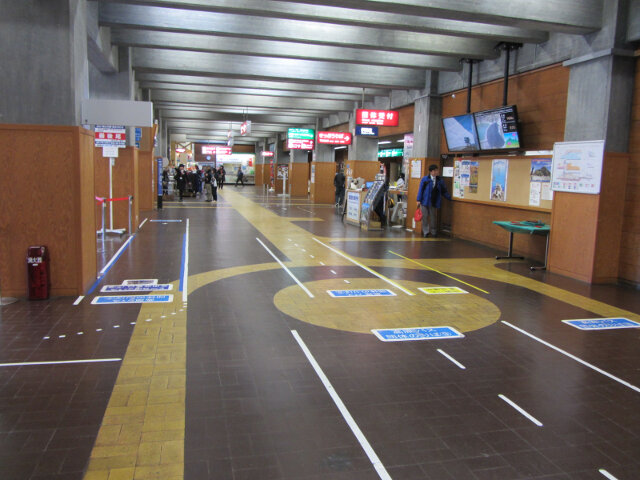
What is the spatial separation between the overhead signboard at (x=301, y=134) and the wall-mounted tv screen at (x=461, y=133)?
547 inches

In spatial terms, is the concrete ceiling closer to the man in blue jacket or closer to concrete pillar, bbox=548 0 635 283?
concrete pillar, bbox=548 0 635 283

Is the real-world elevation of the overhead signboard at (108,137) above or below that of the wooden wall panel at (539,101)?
below

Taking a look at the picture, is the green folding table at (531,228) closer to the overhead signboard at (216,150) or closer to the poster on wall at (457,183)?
the poster on wall at (457,183)

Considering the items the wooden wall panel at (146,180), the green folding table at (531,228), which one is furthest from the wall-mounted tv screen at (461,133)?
the wooden wall panel at (146,180)

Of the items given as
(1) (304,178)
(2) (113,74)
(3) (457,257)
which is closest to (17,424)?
(3) (457,257)

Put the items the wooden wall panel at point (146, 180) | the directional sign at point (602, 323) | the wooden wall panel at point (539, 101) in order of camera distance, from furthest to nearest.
Result: the wooden wall panel at point (146, 180)
the wooden wall panel at point (539, 101)
the directional sign at point (602, 323)

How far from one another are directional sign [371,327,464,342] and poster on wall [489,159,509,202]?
260 inches

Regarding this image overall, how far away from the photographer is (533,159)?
1072 centimetres

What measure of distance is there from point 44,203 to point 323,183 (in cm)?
2065

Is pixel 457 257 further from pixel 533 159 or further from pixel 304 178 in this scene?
pixel 304 178

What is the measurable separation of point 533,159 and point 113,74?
33.1ft

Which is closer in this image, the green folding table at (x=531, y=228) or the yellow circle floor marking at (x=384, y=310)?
the yellow circle floor marking at (x=384, y=310)

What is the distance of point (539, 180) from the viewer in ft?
34.6

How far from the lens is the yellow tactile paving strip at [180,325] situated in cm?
333
